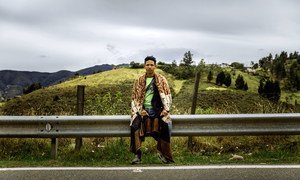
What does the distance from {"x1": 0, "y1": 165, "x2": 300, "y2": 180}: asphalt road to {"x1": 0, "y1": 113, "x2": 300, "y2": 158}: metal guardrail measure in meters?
0.87

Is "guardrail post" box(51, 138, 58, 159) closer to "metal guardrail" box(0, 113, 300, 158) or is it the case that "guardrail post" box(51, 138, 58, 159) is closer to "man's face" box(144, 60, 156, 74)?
"metal guardrail" box(0, 113, 300, 158)

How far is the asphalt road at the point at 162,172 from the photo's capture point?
579 cm

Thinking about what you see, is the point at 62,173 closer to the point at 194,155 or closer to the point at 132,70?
the point at 194,155

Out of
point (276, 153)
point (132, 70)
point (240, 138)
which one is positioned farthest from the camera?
point (132, 70)

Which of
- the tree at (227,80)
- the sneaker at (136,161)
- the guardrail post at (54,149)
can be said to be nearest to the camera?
the sneaker at (136,161)

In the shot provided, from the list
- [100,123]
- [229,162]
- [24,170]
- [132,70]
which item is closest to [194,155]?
[229,162]

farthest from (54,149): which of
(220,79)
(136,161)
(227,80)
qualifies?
(227,80)

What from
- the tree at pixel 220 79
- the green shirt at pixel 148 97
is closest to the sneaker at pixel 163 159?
the green shirt at pixel 148 97

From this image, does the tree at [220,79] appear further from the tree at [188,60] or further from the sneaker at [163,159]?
the sneaker at [163,159]

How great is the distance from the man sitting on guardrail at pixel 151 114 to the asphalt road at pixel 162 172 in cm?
57

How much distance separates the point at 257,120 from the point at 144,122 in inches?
69.6

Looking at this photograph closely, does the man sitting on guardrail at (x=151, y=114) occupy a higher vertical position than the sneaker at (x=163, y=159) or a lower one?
higher

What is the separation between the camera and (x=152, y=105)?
23.2 feet

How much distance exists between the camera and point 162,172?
6.10m
